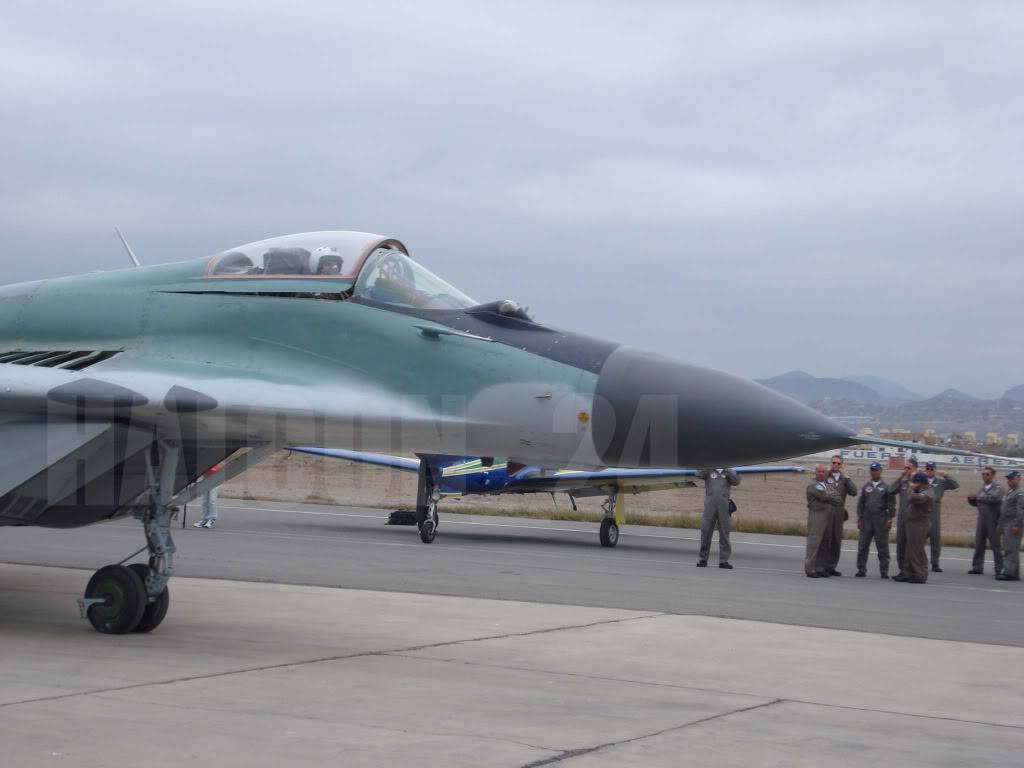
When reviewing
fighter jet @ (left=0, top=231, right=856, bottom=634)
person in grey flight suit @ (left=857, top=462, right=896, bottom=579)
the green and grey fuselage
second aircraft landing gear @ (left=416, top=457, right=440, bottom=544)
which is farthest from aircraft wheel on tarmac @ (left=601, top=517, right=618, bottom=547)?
the green and grey fuselage

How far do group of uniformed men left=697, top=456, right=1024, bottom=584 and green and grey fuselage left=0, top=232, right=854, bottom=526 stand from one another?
806 cm

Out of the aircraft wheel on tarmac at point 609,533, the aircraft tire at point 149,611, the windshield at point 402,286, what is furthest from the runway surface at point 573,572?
the windshield at point 402,286

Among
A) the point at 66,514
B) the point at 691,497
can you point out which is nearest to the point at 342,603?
the point at 66,514

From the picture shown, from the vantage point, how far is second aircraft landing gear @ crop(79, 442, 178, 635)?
8055 millimetres

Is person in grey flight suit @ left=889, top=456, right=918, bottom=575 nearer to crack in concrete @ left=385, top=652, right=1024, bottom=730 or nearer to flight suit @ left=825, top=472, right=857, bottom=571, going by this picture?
flight suit @ left=825, top=472, right=857, bottom=571

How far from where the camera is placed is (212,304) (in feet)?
26.2

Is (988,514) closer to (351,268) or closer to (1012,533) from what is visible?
(1012,533)

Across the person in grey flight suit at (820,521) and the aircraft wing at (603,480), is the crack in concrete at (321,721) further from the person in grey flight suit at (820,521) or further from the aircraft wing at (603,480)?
the aircraft wing at (603,480)

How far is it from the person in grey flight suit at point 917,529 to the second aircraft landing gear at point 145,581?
409 inches

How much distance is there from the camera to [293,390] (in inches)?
290

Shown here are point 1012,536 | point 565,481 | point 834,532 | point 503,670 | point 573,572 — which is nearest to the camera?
point 503,670

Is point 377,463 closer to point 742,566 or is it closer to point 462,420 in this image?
point 742,566

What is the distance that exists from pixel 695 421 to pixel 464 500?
27.4 m

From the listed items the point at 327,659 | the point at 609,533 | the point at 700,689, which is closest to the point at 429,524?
the point at 609,533
